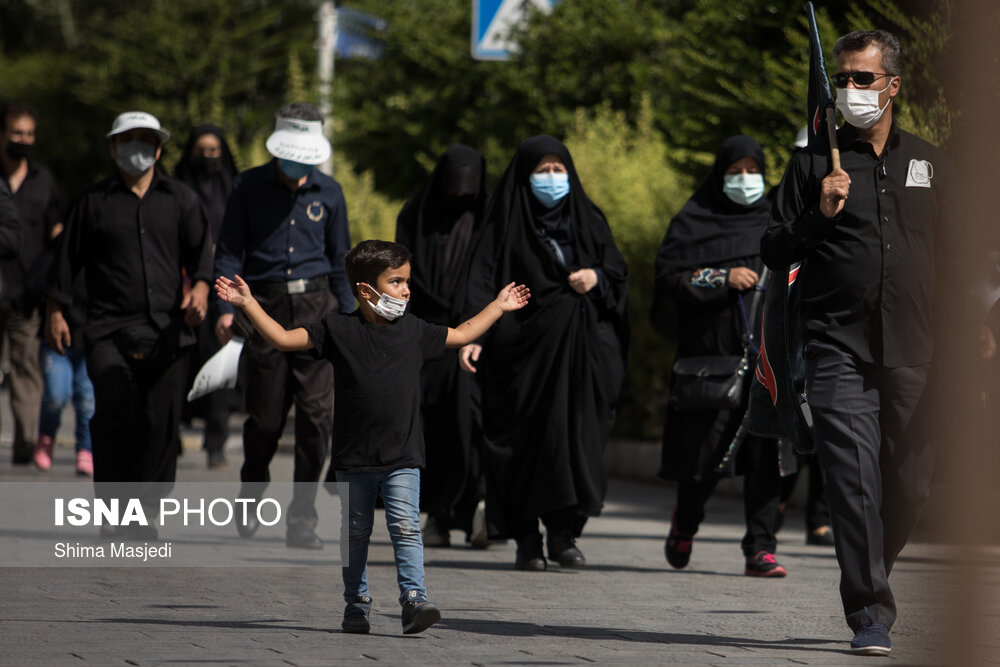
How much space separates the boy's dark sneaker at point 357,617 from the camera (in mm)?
5875

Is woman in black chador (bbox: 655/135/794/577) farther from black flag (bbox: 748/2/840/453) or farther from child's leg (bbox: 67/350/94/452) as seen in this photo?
child's leg (bbox: 67/350/94/452)

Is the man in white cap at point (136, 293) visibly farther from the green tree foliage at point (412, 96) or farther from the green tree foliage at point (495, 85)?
the green tree foliage at point (412, 96)

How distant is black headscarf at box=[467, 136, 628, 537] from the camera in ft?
27.4

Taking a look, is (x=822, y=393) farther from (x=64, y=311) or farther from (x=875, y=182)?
(x=64, y=311)

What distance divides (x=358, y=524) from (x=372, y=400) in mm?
426

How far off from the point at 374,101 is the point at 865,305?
718 inches

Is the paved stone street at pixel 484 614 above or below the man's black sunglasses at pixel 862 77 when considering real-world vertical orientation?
below

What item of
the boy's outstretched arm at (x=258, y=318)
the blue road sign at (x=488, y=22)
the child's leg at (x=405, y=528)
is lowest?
the child's leg at (x=405, y=528)

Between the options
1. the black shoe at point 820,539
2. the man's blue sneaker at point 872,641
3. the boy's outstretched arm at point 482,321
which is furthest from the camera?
the black shoe at point 820,539

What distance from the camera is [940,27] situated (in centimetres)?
911

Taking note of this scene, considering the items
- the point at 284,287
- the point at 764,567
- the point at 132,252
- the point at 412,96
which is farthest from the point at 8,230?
the point at 412,96

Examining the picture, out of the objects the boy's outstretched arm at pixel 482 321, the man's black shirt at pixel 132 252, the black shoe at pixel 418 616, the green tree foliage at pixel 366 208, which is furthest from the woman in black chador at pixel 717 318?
the green tree foliage at pixel 366 208

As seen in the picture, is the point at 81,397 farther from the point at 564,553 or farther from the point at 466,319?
the point at 564,553

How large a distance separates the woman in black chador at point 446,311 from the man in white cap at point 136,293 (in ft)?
3.93
